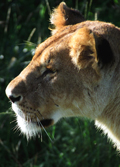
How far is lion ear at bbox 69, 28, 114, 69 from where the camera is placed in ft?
6.30

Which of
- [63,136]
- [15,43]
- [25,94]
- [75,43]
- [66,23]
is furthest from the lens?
[15,43]

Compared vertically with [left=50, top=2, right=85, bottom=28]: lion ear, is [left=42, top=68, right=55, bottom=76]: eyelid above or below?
below

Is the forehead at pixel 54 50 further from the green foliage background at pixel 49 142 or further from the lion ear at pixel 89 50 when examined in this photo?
the green foliage background at pixel 49 142

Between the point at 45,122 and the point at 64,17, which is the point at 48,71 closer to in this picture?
the point at 45,122

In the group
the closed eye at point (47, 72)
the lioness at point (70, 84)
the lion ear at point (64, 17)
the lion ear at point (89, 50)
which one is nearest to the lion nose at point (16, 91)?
the lioness at point (70, 84)

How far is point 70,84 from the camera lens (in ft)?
7.22

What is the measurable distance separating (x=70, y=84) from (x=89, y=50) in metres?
0.31

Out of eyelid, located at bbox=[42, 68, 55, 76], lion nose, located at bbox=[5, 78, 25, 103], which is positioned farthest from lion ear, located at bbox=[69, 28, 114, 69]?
lion nose, located at bbox=[5, 78, 25, 103]

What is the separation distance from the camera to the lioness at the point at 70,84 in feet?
6.88

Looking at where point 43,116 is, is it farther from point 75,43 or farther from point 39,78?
point 75,43

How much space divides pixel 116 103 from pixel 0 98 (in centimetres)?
190

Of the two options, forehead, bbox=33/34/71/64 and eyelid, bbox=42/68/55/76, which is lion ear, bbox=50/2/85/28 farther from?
eyelid, bbox=42/68/55/76

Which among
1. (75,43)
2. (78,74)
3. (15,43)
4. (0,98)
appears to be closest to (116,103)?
(78,74)

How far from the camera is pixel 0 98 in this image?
12.1ft
